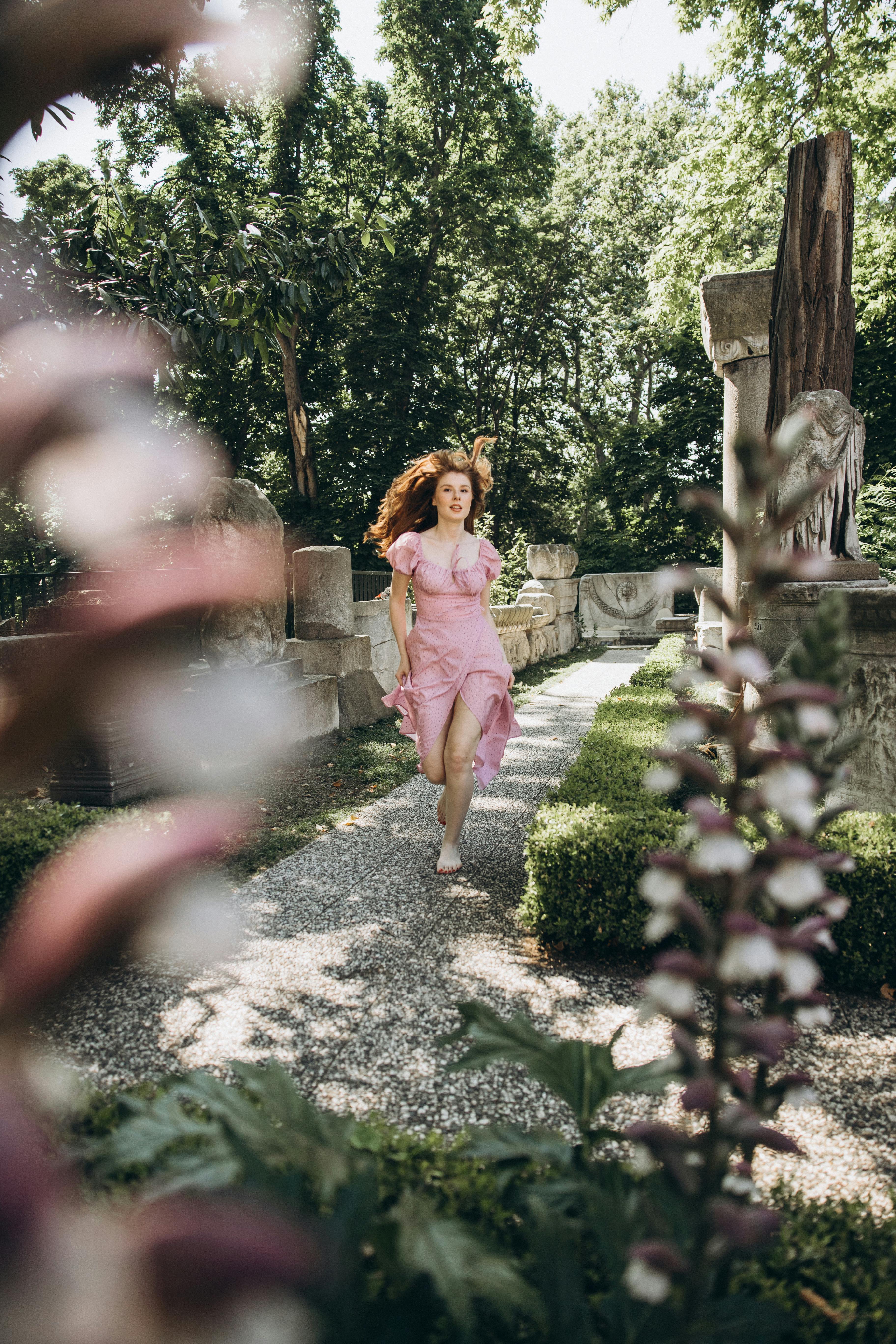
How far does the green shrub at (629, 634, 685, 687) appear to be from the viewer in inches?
284

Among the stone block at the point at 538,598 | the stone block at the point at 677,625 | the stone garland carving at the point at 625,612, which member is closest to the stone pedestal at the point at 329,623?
the stone block at the point at 538,598

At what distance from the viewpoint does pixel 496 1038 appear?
1.26 meters

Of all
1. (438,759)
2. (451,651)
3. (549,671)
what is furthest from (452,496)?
(549,671)

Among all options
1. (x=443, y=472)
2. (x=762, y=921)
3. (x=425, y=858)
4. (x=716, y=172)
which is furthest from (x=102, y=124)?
(x=762, y=921)

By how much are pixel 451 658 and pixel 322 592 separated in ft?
13.3

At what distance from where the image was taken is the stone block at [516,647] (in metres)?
11.3

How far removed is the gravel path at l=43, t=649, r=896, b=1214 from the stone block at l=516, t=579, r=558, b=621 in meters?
10.2

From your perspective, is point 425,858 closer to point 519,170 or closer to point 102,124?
point 102,124

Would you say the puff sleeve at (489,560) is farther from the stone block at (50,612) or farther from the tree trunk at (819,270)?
the tree trunk at (819,270)

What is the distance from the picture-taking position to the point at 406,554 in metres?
4.05

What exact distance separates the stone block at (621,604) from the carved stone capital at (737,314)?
36.4 feet

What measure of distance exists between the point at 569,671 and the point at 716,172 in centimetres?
829

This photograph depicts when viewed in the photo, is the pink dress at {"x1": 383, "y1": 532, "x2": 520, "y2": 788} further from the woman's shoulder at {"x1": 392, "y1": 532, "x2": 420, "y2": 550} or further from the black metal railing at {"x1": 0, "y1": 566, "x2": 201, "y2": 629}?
the black metal railing at {"x1": 0, "y1": 566, "x2": 201, "y2": 629}

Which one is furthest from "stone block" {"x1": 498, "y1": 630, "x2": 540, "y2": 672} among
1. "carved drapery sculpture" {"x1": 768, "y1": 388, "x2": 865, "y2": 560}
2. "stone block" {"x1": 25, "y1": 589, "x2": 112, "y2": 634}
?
"carved drapery sculpture" {"x1": 768, "y1": 388, "x2": 865, "y2": 560}
